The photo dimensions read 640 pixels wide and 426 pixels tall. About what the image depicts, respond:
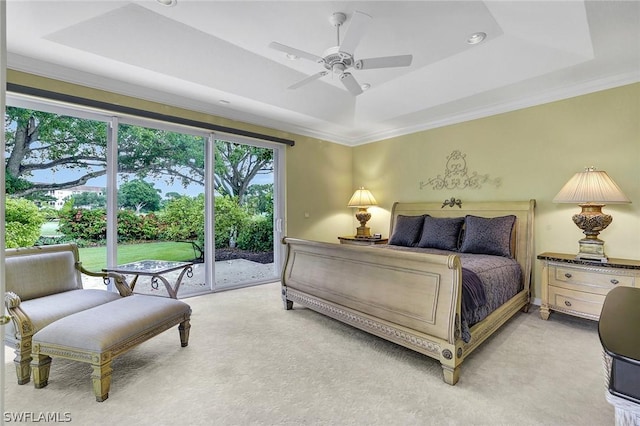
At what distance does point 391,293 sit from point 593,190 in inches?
94.3

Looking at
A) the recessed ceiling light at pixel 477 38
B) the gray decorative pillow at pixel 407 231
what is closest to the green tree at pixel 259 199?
the gray decorative pillow at pixel 407 231

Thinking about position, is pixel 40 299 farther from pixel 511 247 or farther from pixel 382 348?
pixel 511 247

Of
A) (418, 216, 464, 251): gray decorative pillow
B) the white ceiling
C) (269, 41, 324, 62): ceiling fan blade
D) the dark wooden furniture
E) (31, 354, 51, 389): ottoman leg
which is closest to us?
the dark wooden furniture

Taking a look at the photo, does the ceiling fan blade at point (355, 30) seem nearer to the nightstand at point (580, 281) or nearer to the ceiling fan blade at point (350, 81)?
the ceiling fan blade at point (350, 81)

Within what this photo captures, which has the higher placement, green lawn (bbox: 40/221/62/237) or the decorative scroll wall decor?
the decorative scroll wall decor

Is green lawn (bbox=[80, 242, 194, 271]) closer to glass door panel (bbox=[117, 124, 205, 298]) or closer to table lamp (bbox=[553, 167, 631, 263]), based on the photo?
glass door panel (bbox=[117, 124, 205, 298])

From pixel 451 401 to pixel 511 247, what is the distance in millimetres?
2598

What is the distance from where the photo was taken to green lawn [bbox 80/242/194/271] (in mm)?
3504

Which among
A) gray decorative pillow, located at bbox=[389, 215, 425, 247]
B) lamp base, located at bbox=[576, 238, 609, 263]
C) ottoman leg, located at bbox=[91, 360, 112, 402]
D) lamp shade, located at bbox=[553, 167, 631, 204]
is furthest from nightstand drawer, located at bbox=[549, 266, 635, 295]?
ottoman leg, located at bbox=[91, 360, 112, 402]

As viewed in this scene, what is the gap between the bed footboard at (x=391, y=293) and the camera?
214cm

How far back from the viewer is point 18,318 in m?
2.07

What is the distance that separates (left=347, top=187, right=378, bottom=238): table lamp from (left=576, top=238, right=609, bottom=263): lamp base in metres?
3.03

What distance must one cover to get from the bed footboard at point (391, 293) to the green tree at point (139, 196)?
6.83 ft

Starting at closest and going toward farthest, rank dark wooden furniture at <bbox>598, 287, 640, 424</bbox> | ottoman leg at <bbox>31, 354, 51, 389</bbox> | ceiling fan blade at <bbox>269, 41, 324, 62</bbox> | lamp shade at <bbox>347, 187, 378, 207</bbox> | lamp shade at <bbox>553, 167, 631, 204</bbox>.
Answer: dark wooden furniture at <bbox>598, 287, 640, 424</bbox> < ottoman leg at <bbox>31, 354, 51, 389</bbox> < ceiling fan blade at <bbox>269, 41, 324, 62</bbox> < lamp shade at <bbox>553, 167, 631, 204</bbox> < lamp shade at <bbox>347, 187, 378, 207</bbox>
